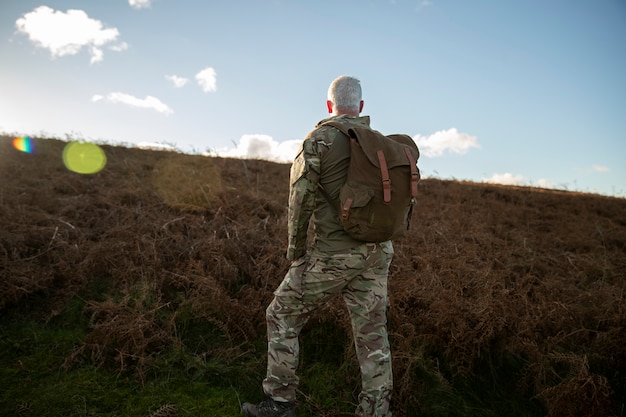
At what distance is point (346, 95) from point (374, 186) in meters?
0.74

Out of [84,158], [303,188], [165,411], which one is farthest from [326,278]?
[84,158]

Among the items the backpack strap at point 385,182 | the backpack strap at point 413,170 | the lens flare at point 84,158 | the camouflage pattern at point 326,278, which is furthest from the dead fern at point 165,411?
the lens flare at point 84,158

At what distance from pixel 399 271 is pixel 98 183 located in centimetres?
621

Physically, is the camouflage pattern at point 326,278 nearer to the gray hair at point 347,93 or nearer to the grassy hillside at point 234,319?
the gray hair at point 347,93

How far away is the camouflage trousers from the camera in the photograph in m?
2.80

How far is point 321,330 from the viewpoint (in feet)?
13.6

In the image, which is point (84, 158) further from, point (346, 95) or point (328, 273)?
point (328, 273)

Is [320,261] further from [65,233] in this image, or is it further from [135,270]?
[65,233]

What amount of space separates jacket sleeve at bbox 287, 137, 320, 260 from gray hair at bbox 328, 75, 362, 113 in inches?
15.1

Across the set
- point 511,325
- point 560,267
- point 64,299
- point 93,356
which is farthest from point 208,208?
point 560,267

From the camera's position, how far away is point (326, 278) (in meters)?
2.77

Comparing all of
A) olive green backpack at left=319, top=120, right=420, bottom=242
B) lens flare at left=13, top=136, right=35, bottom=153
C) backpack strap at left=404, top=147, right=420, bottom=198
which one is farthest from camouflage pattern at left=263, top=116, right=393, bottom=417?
lens flare at left=13, top=136, right=35, bottom=153

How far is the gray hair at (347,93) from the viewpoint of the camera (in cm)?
284

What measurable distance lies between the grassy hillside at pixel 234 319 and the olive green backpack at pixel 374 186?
1.60 meters
